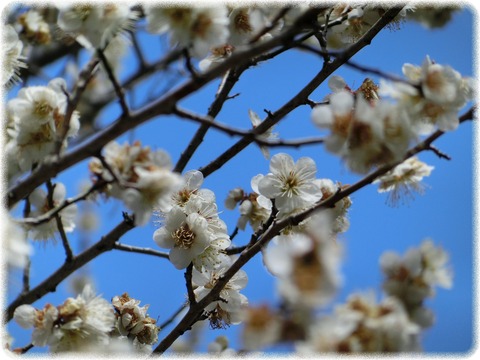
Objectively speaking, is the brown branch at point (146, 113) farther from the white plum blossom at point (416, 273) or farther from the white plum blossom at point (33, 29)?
the white plum blossom at point (33, 29)

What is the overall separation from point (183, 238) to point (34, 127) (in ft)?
2.09

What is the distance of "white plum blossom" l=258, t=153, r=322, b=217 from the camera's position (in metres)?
2.21

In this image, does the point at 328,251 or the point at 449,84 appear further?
the point at 449,84

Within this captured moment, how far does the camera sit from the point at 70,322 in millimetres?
1932

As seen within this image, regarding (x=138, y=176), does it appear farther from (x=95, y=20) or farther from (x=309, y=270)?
(x=309, y=270)

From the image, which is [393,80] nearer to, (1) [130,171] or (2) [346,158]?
(2) [346,158]

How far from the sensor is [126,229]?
203cm

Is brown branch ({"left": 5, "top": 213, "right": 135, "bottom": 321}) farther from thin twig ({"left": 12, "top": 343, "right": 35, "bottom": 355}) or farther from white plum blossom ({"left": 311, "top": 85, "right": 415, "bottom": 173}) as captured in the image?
white plum blossom ({"left": 311, "top": 85, "right": 415, "bottom": 173})

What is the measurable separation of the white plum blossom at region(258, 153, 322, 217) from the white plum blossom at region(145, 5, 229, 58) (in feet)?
2.29

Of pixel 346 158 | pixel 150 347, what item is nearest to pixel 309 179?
pixel 346 158

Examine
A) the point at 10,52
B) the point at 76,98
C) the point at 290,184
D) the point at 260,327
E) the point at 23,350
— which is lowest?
the point at 260,327

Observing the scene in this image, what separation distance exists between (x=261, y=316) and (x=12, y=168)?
1.00 meters

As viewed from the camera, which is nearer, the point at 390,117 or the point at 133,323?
the point at 390,117

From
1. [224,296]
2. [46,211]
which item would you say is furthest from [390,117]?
[46,211]
